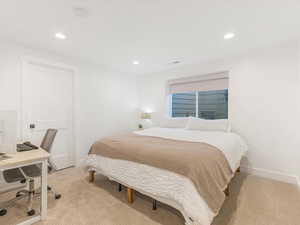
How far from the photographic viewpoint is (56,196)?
211 centimetres

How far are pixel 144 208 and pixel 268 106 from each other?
2.77 meters

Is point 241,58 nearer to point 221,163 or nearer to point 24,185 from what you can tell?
point 221,163

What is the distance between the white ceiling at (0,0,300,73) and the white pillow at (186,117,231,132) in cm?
141

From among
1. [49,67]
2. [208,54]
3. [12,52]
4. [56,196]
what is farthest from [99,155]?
[208,54]

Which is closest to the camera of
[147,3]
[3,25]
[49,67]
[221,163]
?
[147,3]

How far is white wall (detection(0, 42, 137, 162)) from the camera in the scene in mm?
2510

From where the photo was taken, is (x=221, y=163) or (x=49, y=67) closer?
(x=221, y=163)

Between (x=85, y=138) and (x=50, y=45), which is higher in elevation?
(x=50, y=45)

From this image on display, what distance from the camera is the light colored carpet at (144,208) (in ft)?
5.52

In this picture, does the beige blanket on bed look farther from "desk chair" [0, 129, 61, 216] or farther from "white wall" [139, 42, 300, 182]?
"white wall" [139, 42, 300, 182]

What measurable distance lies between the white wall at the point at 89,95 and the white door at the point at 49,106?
0.12 m

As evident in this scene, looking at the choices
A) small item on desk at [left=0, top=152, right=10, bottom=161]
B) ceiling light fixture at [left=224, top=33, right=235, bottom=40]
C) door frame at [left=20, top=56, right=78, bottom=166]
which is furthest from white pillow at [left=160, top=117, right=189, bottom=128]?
small item on desk at [left=0, top=152, right=10, bottom=161]

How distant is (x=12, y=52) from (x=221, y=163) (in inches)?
142

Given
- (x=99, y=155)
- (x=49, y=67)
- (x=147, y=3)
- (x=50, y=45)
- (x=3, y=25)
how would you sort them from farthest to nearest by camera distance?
1. (x=49, y=67)
2. (x=50, y=45)
3. (x=99, y=155)
4. (x=3, y=25)
5. (x=147, y=3)
